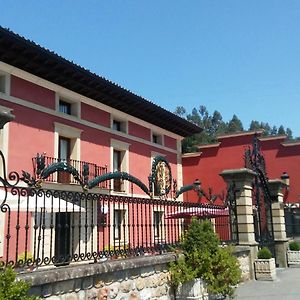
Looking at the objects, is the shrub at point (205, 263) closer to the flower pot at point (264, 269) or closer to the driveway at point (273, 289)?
the driveway at point (273, 289)

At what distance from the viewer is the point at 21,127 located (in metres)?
15.0

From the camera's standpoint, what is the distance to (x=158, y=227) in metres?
8.31

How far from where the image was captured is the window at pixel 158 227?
802 centimetres

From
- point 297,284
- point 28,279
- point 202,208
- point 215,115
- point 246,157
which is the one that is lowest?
point 297,284

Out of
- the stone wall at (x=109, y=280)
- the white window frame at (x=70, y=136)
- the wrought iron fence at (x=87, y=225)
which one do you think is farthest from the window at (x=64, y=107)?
the stone wall at (x=109, y=280)

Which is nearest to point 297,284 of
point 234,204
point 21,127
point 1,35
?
point 234,204

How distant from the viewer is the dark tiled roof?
14.1 metres

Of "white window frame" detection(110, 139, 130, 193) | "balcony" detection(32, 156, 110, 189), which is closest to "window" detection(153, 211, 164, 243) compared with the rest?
"balcony" detection(32, 156, 110, 189)

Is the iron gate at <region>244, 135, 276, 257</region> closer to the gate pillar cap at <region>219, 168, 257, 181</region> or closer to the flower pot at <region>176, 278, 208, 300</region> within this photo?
the gate pillar cap at <region>219, 168, 257, 181</region>

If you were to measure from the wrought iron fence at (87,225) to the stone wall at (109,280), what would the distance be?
304 millimetres

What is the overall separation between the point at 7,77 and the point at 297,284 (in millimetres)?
11515

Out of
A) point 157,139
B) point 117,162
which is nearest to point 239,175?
point 117,162

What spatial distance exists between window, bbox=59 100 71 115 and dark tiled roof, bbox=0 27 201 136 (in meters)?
0.76

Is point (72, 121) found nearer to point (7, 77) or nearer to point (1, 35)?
point (7, 77)
